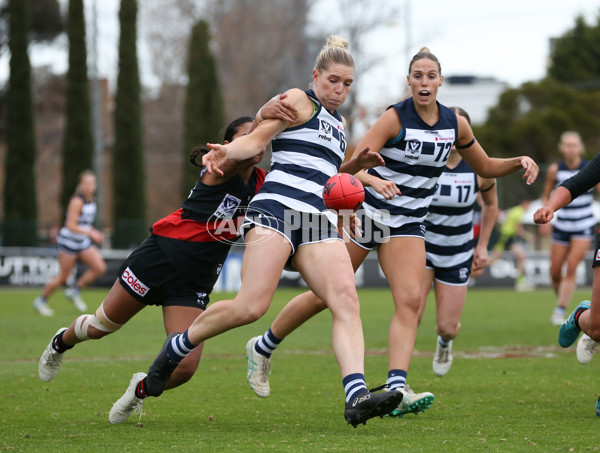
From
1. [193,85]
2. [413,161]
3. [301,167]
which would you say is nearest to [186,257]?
[301,167]

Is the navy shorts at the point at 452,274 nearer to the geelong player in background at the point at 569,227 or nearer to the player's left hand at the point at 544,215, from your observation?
the player's left hand at the point at 544,215

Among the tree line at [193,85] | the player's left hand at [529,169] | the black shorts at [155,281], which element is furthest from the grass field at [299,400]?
the tree line at [193,85]

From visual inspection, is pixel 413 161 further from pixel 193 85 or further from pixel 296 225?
pixel 193 85

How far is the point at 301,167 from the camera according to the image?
215 inches

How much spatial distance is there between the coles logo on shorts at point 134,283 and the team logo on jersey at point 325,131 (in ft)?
5.02

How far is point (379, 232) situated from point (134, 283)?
5.57 ft

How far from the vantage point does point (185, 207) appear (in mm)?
5918

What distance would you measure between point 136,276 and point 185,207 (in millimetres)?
551

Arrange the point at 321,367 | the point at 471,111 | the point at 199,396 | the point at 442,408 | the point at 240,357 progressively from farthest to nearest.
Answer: the point at 471,111
the point at 240,357
the point at 321,367
the point at 199,396
the point at 442,408

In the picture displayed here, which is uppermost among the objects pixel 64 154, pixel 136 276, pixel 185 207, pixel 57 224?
pixel 185 207

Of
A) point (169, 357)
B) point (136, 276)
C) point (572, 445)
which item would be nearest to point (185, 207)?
point (136, 276)

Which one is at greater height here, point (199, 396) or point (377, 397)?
point (377, 397)

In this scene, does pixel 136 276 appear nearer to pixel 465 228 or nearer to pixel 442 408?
pixel 442 408

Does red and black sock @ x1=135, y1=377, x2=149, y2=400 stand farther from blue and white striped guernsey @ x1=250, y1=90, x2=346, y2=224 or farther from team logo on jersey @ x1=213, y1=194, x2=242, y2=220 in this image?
blue and white striped guernsey @ x1=250, y1=90, x2=346, y2=224
